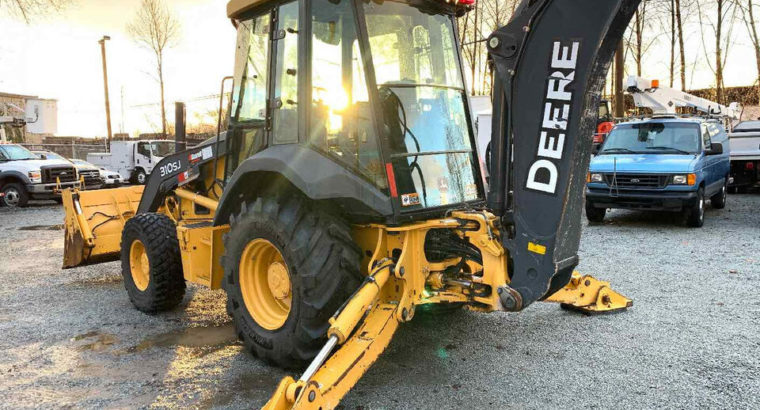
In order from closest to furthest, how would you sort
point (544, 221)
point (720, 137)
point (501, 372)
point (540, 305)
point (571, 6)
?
1. point (571, 6)
2. point (544, 221)
3. point (501, 372)
4. point (540, 305)
5. point (720, 137)

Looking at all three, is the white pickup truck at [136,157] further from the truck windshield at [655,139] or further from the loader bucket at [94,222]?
the truck windshield at [655,139]

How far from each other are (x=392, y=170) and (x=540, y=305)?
8.29 ft

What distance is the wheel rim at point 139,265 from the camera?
5461mm

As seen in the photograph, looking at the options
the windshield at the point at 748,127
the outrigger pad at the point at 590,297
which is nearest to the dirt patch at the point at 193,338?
the outrigger pad at the point at 590,297

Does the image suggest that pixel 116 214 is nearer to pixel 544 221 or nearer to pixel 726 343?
pixel 544 221

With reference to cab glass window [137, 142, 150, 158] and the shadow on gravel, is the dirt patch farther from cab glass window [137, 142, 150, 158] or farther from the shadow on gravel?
cab glass window [137, 142, 150, 158]

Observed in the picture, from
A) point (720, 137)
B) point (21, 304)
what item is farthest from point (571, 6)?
point (720, 137)

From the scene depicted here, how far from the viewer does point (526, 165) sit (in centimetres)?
317

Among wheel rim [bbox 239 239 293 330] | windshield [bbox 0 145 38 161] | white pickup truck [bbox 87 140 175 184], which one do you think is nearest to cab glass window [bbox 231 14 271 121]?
wheel rim [bbox 239 239 293 330]

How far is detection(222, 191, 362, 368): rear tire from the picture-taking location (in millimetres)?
3512

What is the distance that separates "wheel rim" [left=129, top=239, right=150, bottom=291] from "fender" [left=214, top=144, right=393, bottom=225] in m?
2.31

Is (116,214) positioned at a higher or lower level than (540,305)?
higher

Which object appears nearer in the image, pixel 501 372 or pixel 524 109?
pixel 524 109

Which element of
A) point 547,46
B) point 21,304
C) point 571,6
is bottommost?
point 21,304
